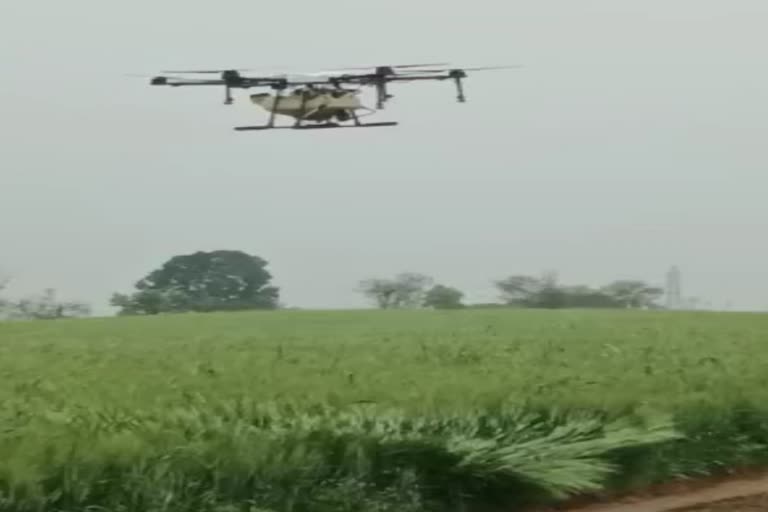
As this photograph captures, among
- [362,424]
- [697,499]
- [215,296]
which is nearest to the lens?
[362,424]

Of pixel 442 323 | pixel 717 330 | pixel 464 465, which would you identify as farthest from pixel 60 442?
pixel 442 323

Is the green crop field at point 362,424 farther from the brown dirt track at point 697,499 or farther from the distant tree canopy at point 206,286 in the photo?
the distant tree canopy at point 206,286

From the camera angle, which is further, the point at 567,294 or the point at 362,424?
the point at 567,294

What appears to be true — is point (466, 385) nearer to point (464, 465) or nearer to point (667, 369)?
point (464, 465)

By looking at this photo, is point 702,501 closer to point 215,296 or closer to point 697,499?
point 697,499

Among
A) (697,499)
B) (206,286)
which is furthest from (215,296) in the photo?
(697,499)

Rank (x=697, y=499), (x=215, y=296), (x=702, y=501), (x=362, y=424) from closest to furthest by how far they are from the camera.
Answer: (x=362, y=424) → (x=702, y=501) → (x=697, y=499) → (x=215, y=296)

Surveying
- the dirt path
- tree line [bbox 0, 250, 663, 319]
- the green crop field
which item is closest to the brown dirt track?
Answer: the dirt path
